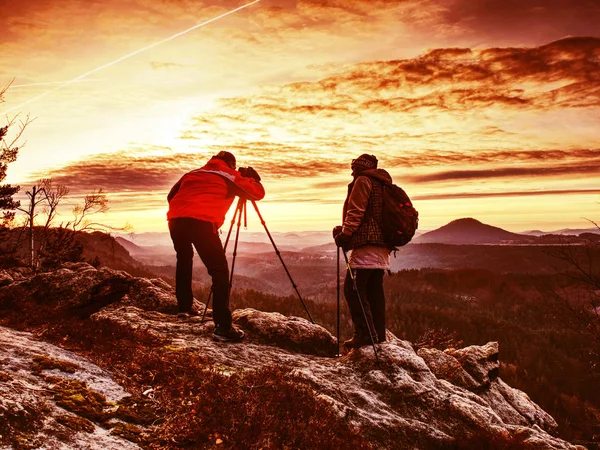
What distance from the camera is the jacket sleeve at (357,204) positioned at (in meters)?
7.35

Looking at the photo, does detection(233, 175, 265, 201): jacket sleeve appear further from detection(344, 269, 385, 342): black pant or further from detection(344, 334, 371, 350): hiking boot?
detection(344, 334, 371, 350): hiking boot

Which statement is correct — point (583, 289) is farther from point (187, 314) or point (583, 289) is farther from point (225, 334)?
point (187, 314)

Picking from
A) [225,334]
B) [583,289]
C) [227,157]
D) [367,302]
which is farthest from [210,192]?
[583,289]

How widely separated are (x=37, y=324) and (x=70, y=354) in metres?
2.75

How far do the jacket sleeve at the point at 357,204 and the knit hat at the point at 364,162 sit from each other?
47 cm

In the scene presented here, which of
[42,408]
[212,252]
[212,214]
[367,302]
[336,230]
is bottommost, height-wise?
[367,302]

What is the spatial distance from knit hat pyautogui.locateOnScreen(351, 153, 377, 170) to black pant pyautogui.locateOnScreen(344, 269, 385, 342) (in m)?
2.24

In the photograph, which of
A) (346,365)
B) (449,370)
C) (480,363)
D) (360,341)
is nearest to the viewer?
(346,365)

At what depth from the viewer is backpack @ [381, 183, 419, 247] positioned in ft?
24.2

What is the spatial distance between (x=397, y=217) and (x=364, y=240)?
83 centimetres

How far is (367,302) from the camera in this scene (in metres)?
7.68

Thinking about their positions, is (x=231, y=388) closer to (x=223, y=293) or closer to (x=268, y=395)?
(x=268, y=395)

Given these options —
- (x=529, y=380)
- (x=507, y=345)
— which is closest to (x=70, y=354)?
(x=529, y=380)

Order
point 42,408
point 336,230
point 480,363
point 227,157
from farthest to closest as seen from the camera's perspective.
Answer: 1. point 480,363
2. point 227,157
3. point 336,230
4. point 42,408
